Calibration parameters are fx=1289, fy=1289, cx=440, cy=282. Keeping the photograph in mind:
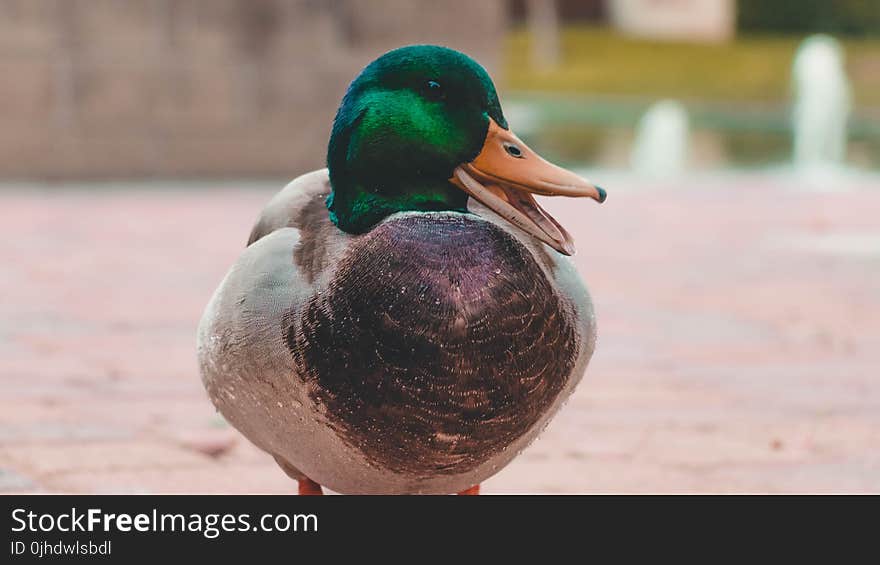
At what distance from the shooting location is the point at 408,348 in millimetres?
1739

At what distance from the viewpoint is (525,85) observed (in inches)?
1026

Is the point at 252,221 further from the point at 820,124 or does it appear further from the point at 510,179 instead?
the point at 820,124

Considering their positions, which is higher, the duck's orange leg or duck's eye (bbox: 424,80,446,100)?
duck's eye (bbox: 424,80,446,100)

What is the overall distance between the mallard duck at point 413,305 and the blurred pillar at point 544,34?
2624cm

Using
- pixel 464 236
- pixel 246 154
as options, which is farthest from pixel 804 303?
pixel 246 154

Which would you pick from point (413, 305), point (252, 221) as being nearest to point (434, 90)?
point (413, 305)

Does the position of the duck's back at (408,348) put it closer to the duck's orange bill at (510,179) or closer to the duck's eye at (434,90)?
the duck's orange bill at (510,179)

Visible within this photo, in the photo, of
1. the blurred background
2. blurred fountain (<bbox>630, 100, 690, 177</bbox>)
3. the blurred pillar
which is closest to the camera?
the blurred background

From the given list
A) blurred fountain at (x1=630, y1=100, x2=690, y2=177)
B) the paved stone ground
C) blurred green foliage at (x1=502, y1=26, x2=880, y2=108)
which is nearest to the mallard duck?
the paved stone ground

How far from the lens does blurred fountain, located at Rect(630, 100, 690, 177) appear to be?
1162 centimetres

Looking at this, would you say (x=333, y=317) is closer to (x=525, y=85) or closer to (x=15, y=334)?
(x=15, y=334)

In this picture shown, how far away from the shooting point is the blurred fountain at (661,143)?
11625mm

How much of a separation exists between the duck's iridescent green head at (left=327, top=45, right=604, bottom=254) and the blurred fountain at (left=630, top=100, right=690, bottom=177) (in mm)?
8754

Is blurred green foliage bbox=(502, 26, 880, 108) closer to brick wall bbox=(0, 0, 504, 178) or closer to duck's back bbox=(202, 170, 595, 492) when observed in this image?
brick wall bbox=(0, 0, 504, 178)
